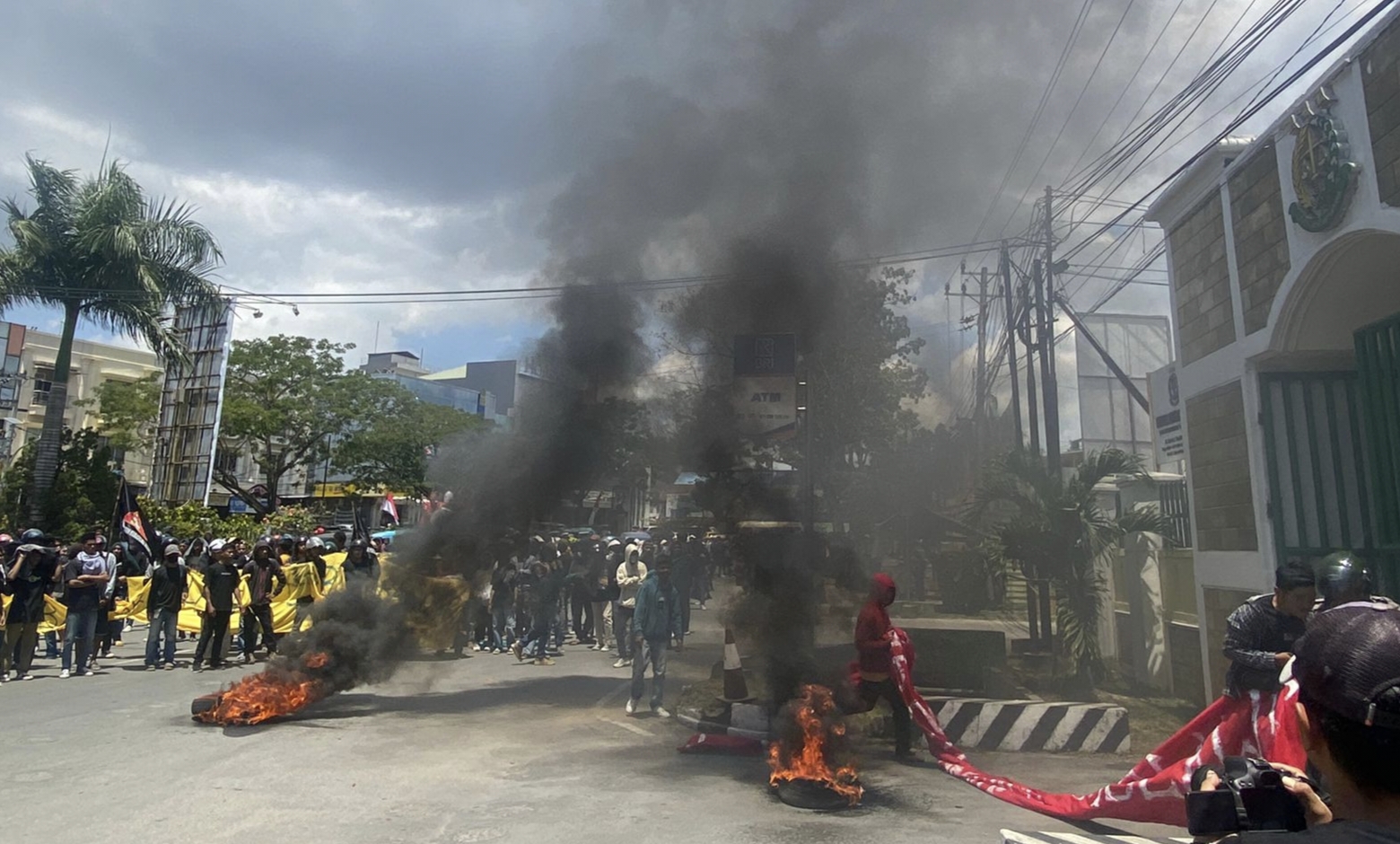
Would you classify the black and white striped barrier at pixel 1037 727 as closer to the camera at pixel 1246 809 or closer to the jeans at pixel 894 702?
the jeans at pixel 894 702

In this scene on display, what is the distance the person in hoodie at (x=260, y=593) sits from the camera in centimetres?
1056

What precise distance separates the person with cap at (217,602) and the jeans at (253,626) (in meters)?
0.24

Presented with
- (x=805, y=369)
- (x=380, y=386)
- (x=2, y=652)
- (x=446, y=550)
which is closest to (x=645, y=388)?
(x=805, y=369)

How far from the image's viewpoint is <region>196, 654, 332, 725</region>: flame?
7.39 metres

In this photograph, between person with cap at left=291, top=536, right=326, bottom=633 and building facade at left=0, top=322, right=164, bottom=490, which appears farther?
building facade at left=0, top=322, right=164, bottom=490

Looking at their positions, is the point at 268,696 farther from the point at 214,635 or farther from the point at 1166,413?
the point at 1166,413

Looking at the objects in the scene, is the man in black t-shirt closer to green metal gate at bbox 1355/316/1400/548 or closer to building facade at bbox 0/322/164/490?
green metal gate at bbox 1355/316/1400/548

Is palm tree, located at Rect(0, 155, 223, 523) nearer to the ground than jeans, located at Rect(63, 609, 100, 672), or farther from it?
farther from it

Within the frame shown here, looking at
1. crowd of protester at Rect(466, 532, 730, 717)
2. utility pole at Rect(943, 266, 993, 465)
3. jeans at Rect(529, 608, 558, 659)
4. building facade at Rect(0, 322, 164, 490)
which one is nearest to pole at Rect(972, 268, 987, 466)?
utility pole at Rect(943, 266, 993, 465)

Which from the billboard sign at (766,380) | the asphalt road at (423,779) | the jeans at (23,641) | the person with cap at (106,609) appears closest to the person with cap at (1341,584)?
the asphalt road at (423,779)

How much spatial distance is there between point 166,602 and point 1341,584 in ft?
38.5

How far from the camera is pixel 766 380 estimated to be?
9414mm

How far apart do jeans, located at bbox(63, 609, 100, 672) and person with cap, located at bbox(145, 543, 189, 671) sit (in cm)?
63

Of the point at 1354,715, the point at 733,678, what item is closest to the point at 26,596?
the point at 733,678
